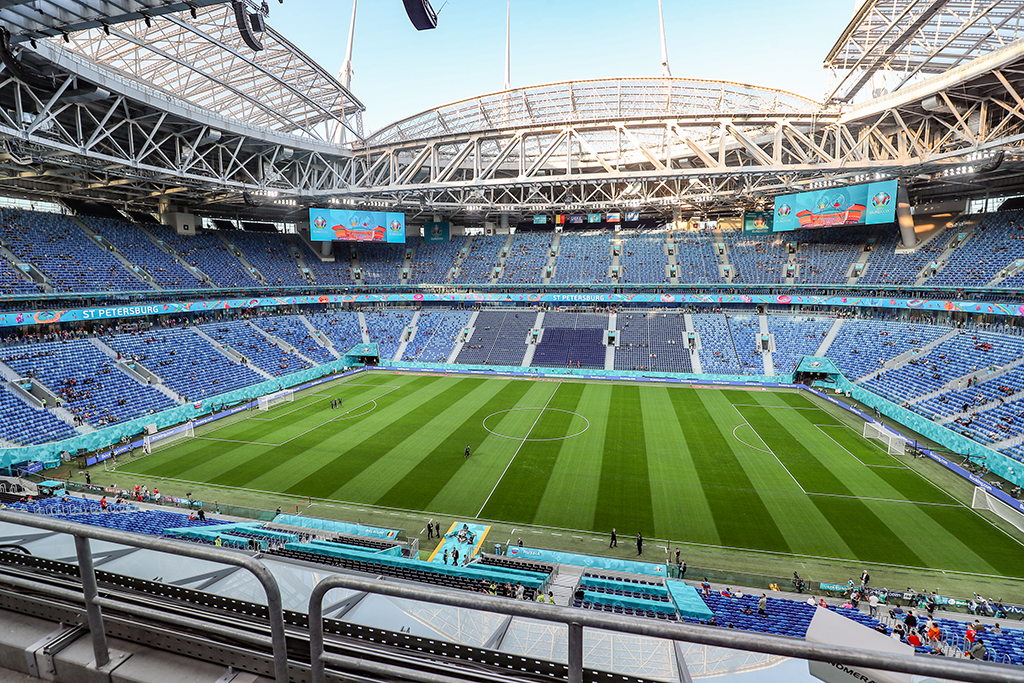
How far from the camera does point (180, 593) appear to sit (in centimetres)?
356

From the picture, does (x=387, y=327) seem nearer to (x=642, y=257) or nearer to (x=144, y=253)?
(x=144, y=253)

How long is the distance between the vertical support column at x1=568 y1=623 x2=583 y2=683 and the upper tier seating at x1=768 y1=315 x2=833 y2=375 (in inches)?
1921

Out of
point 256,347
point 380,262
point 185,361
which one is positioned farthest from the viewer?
point 380,262

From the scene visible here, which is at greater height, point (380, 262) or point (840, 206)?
point (840, 206)

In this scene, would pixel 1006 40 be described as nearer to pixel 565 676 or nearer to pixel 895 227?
pixel 895 227

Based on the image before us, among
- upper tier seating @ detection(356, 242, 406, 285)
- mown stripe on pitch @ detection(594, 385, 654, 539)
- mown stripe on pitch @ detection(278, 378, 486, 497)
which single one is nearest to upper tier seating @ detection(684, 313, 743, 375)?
mown stripe on pitch @ detection(594, 385, 654, 539)

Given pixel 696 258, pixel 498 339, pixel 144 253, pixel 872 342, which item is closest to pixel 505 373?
pixel 498 339

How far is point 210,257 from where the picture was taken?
53031 millimetres

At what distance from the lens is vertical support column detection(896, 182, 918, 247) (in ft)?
146

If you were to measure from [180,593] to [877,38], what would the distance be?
40.1 meters

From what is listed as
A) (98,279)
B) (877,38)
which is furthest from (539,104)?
(98,279)

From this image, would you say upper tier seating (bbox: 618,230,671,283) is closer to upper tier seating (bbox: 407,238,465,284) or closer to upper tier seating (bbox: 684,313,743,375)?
upper tier seating (bbox: 684,313,743,375)

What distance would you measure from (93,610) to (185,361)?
142 ft

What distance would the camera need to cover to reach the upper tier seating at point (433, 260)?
63.2 m
